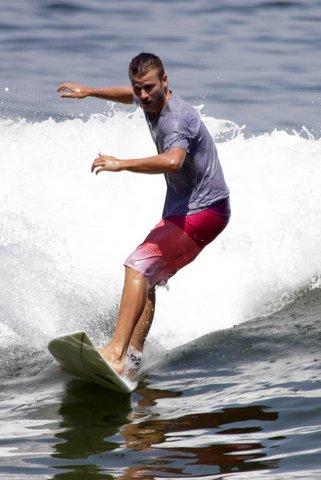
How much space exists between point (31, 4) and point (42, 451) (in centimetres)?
1781

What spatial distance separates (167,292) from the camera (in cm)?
1017

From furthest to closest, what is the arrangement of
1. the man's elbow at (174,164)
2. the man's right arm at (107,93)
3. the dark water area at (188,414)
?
the man's right arm at (107,93), the man's elbow at (174,164), the dark water area at (188,414)

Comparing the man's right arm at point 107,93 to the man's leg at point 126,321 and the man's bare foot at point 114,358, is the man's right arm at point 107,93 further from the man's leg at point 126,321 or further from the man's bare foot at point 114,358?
the man's bare foot at point 114,358

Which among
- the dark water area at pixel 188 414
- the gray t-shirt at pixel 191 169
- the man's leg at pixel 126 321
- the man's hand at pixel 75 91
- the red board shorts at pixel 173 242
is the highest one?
the man's hand at pixel 75 91

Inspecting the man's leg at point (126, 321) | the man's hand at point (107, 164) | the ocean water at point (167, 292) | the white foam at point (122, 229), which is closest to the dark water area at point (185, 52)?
the ocean water at point (167, 292)

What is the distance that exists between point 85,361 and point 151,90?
1.68m

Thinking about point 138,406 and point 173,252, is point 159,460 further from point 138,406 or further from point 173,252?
point 173,252

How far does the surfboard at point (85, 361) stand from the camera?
25.1 feet

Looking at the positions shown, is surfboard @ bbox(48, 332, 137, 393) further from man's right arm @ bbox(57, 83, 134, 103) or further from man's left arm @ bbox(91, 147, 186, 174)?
man's right arm @ bbox(57, 83, 134, 103)

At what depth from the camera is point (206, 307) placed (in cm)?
998

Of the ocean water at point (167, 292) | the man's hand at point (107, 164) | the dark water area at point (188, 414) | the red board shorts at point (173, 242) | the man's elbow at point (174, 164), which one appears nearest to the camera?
the dark water area at point (188, 414)

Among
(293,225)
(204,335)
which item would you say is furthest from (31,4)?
(204,335)

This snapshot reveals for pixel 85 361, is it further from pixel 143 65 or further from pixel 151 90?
pixel 143 65

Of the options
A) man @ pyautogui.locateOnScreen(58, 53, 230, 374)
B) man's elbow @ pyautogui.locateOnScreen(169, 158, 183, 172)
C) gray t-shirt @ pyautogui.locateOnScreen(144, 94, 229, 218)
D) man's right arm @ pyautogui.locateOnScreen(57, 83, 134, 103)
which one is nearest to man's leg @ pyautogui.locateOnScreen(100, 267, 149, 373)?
man @ pyautogui.locateOnScreen(58, 53, 230, 374)
